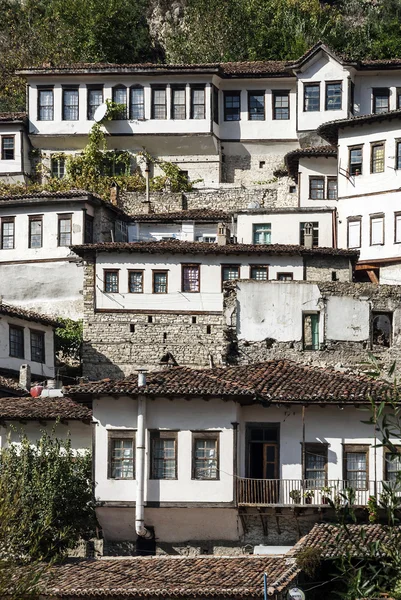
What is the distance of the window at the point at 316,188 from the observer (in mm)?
59312

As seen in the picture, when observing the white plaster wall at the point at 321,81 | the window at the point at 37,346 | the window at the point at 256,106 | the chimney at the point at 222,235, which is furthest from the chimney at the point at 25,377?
the window at the point at 256,106

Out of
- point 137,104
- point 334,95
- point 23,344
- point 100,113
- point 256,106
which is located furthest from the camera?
point 256,106

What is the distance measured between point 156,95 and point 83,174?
212 inches

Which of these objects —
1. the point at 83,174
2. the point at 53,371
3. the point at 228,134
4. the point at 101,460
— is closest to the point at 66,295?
the point at 53,371

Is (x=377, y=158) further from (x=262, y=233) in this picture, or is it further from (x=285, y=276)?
(x=285, y=276)

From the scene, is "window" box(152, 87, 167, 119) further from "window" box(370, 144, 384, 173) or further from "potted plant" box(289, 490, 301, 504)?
"potted plant" box(289, 490, 301, 504)

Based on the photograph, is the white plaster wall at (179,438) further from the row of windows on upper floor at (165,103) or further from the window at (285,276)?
the row of windows on upper floor at (165,103)

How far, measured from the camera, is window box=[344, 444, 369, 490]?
3781 centimetres

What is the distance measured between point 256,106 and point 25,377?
83.7 feet

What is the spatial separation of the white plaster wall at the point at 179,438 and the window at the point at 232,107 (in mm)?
32405

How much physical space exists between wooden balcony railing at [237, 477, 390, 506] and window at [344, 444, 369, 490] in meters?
0.18

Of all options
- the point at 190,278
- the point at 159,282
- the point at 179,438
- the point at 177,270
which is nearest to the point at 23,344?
the point at 159,282

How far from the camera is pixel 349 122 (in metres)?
56.2

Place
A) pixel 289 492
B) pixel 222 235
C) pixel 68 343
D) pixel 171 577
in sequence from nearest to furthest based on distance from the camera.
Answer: pixel 171 577 < pixel 289 492 < pixel 68 343 < pixel 222 235
